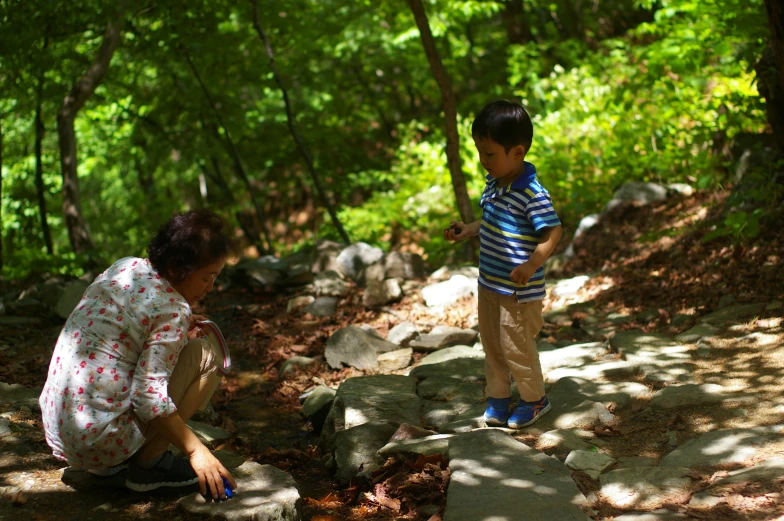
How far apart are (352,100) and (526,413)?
11.3 m

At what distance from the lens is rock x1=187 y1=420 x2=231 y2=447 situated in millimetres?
3803

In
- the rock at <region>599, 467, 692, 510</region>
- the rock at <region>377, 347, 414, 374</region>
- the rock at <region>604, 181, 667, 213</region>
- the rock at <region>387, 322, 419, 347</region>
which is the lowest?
the rock at <region>599, 467, 692, 510</region>

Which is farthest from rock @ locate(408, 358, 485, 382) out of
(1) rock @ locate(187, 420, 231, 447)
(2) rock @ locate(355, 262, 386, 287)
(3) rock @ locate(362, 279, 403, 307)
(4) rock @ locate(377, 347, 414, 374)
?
(2) rock @ locate(355, 262, 386, 287)

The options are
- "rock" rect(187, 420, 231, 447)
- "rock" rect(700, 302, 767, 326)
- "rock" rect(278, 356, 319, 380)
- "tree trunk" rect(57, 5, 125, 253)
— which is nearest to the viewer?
"rock" rect(187, 420, 231, 447)

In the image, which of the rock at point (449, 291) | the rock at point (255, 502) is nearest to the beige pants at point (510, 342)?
the rock at point (255, 502)

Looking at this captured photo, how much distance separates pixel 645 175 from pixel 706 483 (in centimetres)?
617

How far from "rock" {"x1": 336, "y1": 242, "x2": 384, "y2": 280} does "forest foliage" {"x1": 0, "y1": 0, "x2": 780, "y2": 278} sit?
139 cm

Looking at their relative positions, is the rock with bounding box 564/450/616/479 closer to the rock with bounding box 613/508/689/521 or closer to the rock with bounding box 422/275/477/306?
the rock with bounding box 613/508/689/521

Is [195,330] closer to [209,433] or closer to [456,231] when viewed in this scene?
[209,433]

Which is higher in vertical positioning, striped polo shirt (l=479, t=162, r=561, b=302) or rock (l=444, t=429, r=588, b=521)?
striped polo shirt (l=479, t=162, r=561, b=302)

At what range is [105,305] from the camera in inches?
108

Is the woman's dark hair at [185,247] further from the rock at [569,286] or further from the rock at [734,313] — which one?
the rock at [569,286]

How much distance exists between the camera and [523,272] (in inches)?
128

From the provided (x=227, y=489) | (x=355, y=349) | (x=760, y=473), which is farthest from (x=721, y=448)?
(x=355, y=349)
